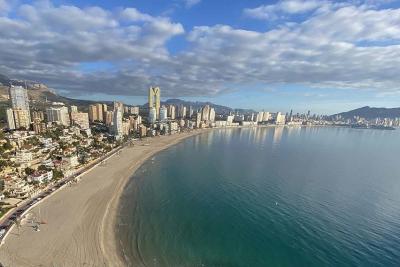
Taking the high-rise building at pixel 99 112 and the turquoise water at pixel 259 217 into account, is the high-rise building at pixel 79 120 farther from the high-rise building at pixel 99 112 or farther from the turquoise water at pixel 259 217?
the turquoise water at pixel 259 217

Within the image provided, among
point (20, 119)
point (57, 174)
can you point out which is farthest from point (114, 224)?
point (20, 119)

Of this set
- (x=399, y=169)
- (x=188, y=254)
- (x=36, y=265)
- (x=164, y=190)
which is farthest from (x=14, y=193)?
(x=399, y=169)

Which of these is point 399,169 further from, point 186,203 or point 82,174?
point 82,174

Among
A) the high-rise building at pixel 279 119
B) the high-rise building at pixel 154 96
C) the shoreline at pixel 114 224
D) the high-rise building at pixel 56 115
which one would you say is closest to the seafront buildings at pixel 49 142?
the high-rise building at pixel 56 115

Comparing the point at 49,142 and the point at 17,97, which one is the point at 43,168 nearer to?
the point at 49,142

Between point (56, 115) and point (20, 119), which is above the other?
point (56, 115)

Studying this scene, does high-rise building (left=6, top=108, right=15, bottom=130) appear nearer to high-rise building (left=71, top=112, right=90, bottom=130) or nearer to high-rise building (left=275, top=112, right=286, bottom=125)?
high-rise building (left=71, top=112, right=90, bottom=130)

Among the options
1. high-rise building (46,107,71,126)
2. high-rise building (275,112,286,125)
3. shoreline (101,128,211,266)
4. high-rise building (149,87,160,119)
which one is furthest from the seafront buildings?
high-rise building (275,112,286,125)
